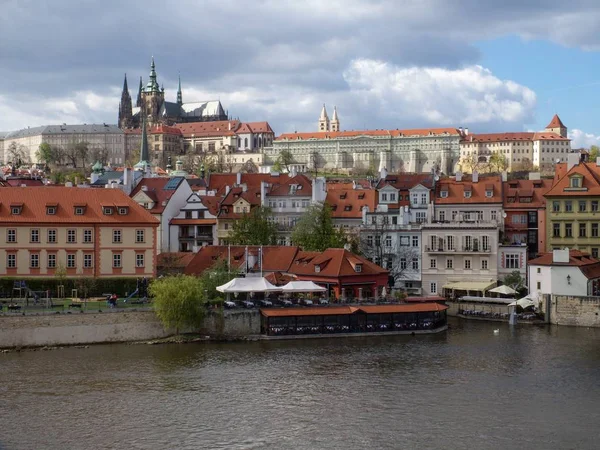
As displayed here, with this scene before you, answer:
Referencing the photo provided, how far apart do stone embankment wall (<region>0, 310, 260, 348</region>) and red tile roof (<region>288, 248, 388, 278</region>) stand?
8675 mm

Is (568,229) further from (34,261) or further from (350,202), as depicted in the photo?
(34,261)

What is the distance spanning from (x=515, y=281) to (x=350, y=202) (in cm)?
1735

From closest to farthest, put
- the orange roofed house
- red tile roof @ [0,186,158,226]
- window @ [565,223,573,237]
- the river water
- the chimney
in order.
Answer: the river water, the orange roofed house, the chimney, red tile roof @ [0,186,158,226], window @ [565,223,573,237]

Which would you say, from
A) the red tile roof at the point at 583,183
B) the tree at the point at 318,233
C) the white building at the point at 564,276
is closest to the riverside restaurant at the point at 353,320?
the white building at the point at 564,276

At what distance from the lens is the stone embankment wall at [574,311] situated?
56.4 meters

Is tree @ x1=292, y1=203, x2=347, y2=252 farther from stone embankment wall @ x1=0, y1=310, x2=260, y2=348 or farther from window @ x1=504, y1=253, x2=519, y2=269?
stone embankment wall @ x1=0, y1=310, x2=260, y2=348

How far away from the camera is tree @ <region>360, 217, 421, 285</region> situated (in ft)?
222

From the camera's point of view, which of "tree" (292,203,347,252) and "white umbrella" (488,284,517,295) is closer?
"white umbrella" (488,284,517,295)

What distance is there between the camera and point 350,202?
248 ft

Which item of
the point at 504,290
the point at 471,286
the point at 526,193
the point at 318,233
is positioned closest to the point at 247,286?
the point at 318,233

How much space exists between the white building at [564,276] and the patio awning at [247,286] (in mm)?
18268

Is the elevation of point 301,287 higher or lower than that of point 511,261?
lower

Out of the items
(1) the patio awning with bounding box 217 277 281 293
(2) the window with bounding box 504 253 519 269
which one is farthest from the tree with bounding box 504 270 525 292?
(1) the patio awning with bounding box 217 277 281 293

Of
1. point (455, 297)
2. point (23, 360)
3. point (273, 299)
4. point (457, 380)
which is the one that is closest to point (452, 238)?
point (455, 297)
